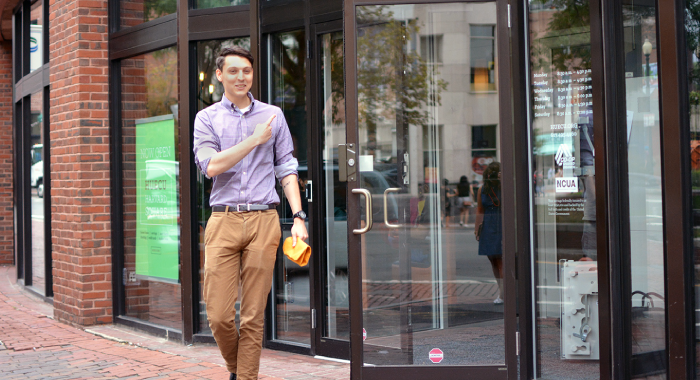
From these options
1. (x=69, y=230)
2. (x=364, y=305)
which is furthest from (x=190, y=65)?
(x=364, y=305)

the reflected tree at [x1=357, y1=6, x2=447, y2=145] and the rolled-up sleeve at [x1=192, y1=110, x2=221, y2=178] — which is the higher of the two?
the reflected tree at [x1=357, y1=6, x2=447, y2=145]

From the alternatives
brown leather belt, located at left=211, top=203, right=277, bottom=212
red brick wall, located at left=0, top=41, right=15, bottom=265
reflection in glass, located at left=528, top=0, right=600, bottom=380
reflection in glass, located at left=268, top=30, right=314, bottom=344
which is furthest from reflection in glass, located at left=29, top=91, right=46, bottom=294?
reflection in glass, located at left=528, top=0, right=600, bottom=380

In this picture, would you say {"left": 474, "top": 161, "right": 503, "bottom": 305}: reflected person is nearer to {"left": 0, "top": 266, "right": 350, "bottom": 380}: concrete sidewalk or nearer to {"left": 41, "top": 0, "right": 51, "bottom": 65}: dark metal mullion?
{"left": 0, "top": 266, "right": 350, "bottom": 380}: concrete sidewalk

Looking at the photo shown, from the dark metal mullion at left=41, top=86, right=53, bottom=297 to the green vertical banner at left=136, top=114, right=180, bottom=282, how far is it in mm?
2032

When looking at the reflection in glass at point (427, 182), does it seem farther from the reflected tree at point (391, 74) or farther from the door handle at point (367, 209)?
the door handle at point (367, 209)

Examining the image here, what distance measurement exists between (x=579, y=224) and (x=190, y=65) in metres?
3.21

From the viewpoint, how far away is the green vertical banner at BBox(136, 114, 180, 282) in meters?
6.15

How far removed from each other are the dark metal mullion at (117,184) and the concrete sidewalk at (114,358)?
30 centimetres

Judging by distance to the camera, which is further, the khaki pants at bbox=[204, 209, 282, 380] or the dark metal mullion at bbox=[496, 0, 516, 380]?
the dark metal mullion at bbox=[496, 0, 516, 380]

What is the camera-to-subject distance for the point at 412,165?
15.4 feet

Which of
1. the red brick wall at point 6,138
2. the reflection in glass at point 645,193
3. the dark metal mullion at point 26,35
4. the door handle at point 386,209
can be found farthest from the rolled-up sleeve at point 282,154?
the red brick wall at point 6,138

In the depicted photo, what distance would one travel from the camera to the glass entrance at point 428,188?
14.2ft

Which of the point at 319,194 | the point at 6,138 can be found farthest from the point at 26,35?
the point at 319,194

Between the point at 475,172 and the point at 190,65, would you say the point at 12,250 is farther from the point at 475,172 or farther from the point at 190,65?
the point at 475,172
